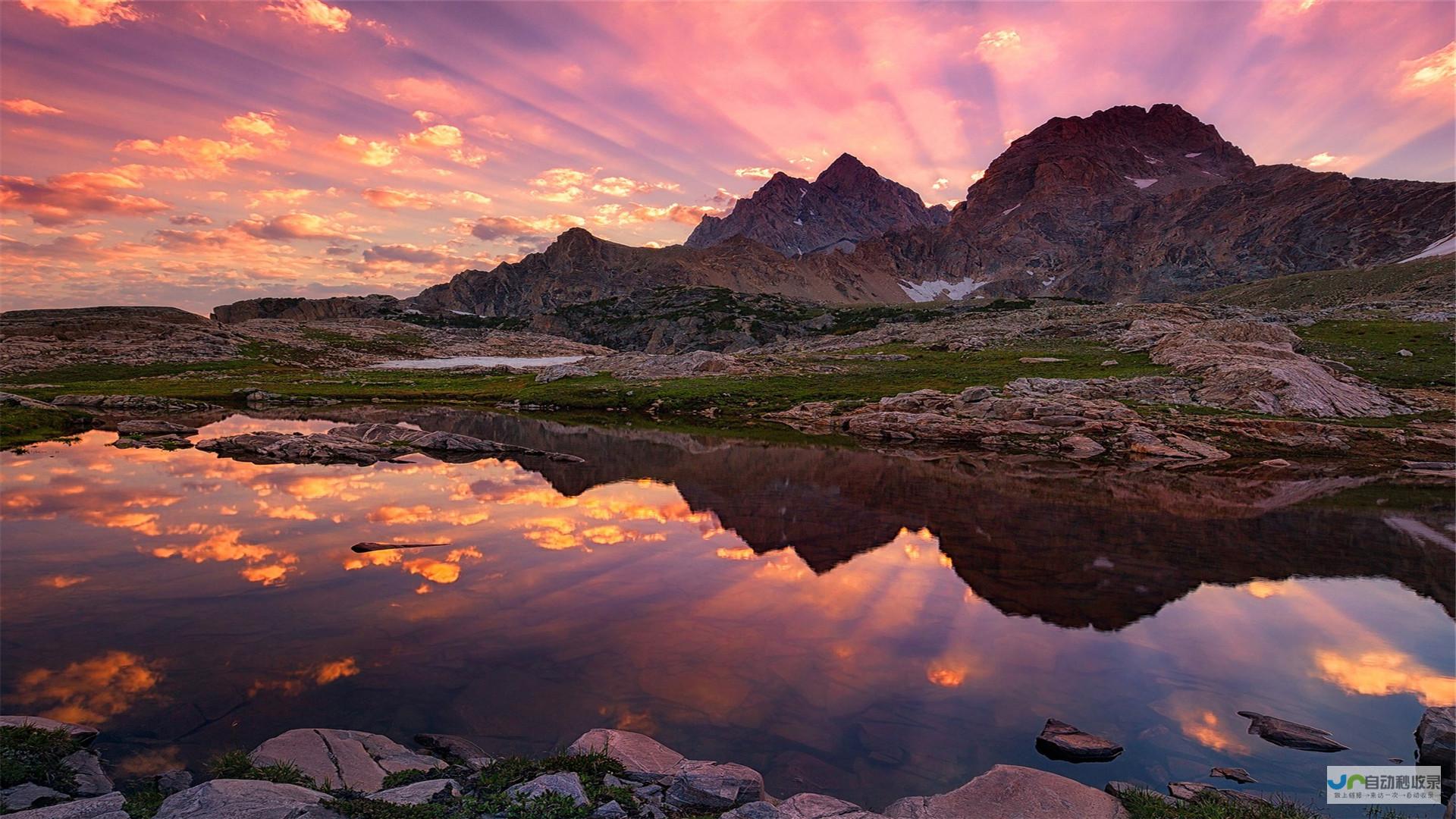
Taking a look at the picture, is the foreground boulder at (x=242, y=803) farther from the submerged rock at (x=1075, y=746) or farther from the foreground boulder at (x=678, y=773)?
the submerged rock at (x=1075, y=746)

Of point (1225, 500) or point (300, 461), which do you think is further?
point (300, 461)

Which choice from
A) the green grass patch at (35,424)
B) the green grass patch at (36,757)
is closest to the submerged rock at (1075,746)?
the green grass patch at (36,757)

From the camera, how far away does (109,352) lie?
13988cm

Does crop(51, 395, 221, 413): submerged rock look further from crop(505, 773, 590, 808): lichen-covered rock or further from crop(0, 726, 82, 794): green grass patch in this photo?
crop(505, 773, 590, 808): lichen-covered rock

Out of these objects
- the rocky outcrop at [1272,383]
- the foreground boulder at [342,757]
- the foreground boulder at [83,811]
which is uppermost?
the rocky outcrop at [1272,383]

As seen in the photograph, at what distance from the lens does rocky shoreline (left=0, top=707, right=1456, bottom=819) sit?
9109 millimetres

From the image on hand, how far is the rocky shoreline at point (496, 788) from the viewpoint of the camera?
29.9ft

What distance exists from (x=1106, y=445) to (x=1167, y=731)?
46140mm

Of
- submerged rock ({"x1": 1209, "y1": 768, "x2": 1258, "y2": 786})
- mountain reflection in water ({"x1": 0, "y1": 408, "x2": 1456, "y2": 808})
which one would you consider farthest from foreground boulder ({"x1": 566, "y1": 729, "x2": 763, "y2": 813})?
submerged rock ({"x1": 1209, "y1": 768, "x2": 1258, "y2": 786})

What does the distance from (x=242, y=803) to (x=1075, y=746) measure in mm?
14533

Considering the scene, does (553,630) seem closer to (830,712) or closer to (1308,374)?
(830,712)

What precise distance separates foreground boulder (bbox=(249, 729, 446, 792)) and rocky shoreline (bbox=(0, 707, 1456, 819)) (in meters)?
0.03

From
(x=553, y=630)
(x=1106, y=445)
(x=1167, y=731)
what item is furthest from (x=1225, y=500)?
(x=553, y=630)

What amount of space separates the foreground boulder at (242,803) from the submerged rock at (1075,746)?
13.0m
